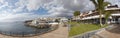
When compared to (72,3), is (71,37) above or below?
below

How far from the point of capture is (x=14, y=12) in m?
21.2

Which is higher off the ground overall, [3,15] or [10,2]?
[10,2]

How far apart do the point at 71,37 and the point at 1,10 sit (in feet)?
26.5

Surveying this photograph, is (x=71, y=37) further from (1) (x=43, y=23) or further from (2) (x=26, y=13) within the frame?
(1) (x=43, y=23)

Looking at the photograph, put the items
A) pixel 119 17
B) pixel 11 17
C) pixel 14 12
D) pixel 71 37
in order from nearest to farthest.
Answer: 1. pixel 71 37
2. pixel 11 17
3. pixel 14 12
4. pixel 119 17

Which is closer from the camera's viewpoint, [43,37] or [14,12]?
[43,37]

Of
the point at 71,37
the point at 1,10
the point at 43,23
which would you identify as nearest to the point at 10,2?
the point at 1,10

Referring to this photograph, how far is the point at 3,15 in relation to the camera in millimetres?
19078

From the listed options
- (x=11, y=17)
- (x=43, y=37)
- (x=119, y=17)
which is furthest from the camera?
(x=119, y=17)

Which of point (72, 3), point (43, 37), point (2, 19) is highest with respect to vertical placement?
point (72, 3)

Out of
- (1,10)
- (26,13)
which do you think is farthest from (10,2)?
(26,13)

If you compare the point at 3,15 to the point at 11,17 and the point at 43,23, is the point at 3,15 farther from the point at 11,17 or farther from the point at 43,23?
the point at 43,23

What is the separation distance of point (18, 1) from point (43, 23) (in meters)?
21.8

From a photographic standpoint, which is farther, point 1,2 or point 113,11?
point 113,11
